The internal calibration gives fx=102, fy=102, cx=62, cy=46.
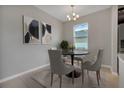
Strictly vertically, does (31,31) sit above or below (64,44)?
above

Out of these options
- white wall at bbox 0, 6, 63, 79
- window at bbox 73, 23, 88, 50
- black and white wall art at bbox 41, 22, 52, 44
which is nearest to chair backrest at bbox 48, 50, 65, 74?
white wall at bbox 0, 6, 63, 79

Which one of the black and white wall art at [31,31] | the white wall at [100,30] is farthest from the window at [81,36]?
the black and white wall art at [31,31]

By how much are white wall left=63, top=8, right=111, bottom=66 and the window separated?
10.0 inches

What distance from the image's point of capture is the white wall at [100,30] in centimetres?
424

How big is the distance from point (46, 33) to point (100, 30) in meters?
2.39

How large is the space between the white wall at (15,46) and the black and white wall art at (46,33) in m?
0.32

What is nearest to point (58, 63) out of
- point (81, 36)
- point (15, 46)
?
point (15, 46)

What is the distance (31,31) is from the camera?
3820mm

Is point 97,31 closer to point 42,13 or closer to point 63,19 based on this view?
point 63,19

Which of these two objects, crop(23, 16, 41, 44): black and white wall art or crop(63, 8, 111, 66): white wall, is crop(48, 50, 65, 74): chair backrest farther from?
crop(63, 8, 111, 66): white wall

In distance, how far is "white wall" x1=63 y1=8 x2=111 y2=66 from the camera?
4.24 m

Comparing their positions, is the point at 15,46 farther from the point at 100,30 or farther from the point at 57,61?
the point at 100,30

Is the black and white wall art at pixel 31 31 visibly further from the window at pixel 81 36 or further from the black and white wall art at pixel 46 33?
the window at pixel 81 36
